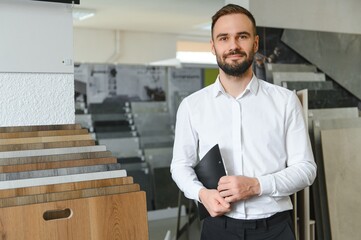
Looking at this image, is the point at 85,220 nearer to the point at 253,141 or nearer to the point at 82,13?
the point at 253,141

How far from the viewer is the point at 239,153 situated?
1295 millimetres

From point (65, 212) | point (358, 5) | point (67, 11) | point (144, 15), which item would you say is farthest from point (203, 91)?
point (144, 15)

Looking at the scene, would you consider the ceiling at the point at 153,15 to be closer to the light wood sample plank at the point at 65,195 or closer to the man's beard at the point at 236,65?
the man's beard at the point at 236,65

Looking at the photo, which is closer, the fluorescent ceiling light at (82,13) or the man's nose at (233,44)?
the man's nose at (233,44)

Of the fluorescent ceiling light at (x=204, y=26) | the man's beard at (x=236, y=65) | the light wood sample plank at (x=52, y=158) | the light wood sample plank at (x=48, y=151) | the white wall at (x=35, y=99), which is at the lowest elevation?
the light wood sample plank at (x=52, y=158)

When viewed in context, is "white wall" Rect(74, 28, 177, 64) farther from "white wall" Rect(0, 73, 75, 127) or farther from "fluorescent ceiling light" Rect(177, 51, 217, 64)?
"white wall" Rect(0, 73, 75, 127)

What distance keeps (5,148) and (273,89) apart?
31.4 inches

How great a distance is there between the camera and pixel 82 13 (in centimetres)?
665

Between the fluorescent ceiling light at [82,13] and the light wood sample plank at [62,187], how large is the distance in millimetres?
5686

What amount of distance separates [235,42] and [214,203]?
46 centimetres

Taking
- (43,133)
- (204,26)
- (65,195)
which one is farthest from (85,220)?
(204,26)

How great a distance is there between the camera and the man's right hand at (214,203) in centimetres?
120

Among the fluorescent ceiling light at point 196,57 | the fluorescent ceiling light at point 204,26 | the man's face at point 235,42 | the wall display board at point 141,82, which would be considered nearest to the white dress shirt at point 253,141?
the man's face at point 235,42

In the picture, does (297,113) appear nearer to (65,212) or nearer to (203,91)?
(203,91)
